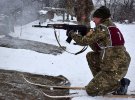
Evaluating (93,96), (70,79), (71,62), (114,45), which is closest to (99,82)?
(93,96)

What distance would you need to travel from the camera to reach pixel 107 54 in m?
4.86

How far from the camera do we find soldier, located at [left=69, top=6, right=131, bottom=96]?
189 inches

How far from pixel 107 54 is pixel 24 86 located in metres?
1.39

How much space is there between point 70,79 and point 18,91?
1.44 metres

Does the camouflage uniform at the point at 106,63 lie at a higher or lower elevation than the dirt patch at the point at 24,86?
higher

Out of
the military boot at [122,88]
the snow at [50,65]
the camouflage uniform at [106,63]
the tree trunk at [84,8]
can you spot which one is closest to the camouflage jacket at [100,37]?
the camouflage uniform at [106,63]

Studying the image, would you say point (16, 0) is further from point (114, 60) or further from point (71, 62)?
point (114, 60)

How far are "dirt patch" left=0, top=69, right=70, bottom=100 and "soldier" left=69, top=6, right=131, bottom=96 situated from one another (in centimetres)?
60

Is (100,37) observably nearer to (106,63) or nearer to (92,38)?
(92,38)

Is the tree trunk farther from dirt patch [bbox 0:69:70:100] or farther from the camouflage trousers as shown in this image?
the camouflage trousers

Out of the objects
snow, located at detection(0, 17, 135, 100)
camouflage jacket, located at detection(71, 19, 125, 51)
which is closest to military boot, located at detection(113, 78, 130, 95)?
snow, located at detection(0, 17, 135, 100)

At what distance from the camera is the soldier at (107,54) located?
4805mm

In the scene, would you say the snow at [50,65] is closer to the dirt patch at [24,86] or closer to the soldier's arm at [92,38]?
the dirt patch at [24,86]

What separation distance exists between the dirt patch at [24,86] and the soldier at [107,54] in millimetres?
596
